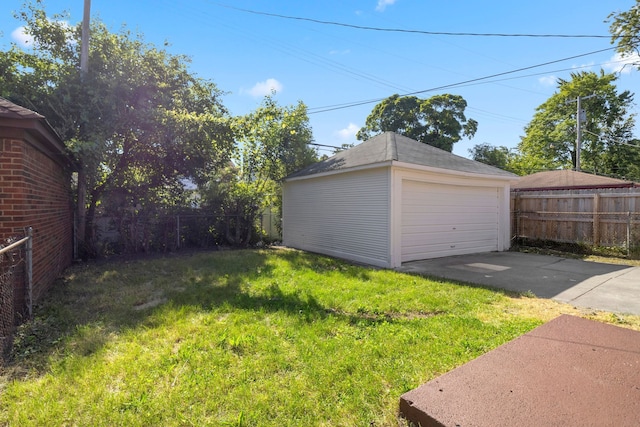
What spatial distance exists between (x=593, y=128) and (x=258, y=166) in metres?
27.0

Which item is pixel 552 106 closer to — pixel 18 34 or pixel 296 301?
pixel 296 301

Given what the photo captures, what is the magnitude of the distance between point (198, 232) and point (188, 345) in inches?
308

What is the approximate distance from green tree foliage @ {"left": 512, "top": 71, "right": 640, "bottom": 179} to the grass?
26291 millimetres

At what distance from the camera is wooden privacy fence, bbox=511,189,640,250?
861 cm

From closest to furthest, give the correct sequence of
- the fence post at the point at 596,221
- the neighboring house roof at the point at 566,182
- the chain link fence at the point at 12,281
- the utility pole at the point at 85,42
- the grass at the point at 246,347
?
the grass at the point at 246,347 < the chain link fence at the point at 12,281 < the utility pole at the point at 85,42 < the fence post at the point at 596,221 < the neighboring house roof at the point at 566,182

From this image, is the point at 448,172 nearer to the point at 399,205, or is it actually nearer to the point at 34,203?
the point at 399,205

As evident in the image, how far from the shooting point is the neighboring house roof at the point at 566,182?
1128 cm

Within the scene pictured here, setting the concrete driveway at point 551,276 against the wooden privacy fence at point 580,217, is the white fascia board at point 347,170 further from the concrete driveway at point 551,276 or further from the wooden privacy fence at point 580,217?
the wooden privacy fence at point 580,217

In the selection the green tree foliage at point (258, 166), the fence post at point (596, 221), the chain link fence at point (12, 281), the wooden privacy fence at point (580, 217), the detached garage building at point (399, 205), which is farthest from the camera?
the green tree foliage at point (258, 166)

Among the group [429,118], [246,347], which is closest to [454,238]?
[246,347]

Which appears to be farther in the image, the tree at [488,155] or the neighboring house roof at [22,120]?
the tree at [488,155]

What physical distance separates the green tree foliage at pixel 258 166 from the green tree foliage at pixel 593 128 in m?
22.1

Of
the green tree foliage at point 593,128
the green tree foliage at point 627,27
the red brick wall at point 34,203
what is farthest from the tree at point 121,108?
the green tree foliage at point 593,128

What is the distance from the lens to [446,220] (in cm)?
873
